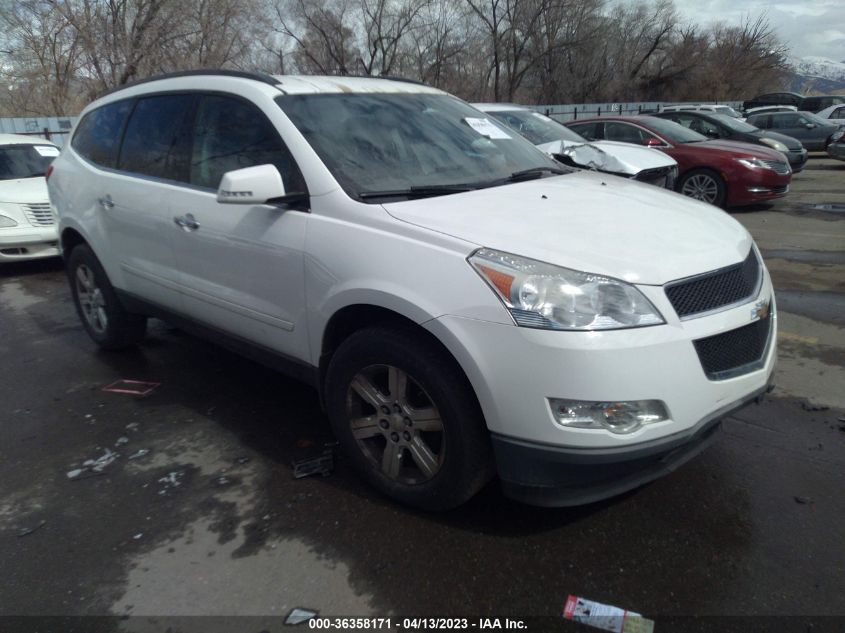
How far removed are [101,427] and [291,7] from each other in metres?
33.8

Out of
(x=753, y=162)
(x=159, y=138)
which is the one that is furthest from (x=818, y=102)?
(x=159, y=138)

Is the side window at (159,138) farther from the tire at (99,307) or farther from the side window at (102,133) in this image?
the tire at (99,307)

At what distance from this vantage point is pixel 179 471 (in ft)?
11.2

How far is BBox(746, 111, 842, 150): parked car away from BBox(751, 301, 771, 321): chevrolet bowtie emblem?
18.5 m

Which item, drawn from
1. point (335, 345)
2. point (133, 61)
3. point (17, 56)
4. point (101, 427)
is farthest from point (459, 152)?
point (17, 56)

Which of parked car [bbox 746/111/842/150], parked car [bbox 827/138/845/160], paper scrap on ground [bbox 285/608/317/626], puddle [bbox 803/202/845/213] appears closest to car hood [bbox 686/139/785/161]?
puddle [bbox 803/202/845/213]

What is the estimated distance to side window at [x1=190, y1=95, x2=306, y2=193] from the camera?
323 cm

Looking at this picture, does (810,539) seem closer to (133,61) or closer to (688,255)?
(688,255)

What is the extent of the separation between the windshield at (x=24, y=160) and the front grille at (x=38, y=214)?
107 centimetres

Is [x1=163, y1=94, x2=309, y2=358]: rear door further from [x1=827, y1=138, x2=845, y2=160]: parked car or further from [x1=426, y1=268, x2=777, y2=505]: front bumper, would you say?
[x1=827, y1=138, x2=845, y2=160]: parked car

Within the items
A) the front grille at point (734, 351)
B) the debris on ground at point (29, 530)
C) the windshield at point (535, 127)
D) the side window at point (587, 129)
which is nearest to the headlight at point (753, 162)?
the windshield at point (535, 127)

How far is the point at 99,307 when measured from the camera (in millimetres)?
5074

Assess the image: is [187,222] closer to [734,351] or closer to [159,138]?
[159,138]

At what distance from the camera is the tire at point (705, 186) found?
1023cm
